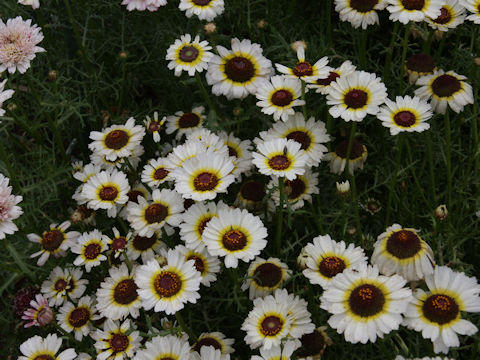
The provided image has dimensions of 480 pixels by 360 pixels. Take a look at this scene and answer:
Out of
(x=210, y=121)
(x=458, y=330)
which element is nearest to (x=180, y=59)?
(x=210, y=121)

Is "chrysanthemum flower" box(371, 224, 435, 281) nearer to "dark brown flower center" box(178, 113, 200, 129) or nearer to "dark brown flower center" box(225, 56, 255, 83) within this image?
"dark brown flower center" box(225, 56, 255, 83)

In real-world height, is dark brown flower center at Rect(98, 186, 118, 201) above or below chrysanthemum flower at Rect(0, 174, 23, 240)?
above

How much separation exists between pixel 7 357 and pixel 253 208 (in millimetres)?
1254

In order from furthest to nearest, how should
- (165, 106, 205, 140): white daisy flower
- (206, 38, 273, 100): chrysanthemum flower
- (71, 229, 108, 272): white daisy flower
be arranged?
(165, 106, 205, 140): white daisy flower, (206, 38, 273, 100): chrysanthemum flower, (71, 229, 108, 272): white daisy flower

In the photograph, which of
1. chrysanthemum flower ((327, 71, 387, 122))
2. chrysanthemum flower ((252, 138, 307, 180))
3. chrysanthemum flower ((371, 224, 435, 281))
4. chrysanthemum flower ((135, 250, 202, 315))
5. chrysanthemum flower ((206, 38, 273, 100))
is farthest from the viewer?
chrysanthemum flower ((206, 38, 273, 100))

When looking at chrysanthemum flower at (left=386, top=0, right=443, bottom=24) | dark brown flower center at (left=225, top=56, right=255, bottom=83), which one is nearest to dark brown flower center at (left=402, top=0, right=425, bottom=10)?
chrysanthemum flower at (left=386, top=0, right=443, bottom=24)

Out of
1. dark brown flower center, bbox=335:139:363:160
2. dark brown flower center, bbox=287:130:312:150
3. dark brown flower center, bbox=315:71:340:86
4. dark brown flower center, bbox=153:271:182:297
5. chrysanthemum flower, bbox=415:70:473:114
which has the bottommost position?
dark brown flower center, bbox=153:271:182:297

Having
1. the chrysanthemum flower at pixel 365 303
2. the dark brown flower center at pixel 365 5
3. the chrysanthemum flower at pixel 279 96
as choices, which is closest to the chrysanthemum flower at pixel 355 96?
the chrysanthemum flower at pixel 279 96

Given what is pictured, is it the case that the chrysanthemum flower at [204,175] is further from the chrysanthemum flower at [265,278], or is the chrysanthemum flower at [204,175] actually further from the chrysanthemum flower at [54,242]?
the chrysanthemum flower at [54,242]

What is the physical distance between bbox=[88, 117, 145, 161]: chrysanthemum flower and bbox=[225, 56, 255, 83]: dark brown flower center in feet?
1.40

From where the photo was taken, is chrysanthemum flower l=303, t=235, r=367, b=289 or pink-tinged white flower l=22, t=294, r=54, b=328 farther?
pink-tinged white flower l=22, t=294, r=54, b=328

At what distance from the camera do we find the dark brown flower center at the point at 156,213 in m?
2.05

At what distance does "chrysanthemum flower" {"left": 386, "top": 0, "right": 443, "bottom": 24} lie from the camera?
2033mm

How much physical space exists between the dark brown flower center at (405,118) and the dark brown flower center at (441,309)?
0.62 m
